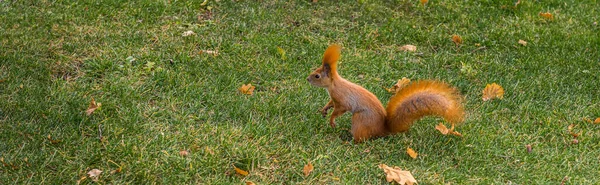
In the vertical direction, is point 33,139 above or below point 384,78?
above

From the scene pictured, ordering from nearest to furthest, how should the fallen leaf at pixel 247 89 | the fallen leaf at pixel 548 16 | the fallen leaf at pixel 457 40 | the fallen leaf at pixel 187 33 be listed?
the fallen leaf at pixel 247 89 → the fallen leaf at pixel 187 33 → the fallen leaf at pixel 457 40 → the fallen leaf at pixel 548 16

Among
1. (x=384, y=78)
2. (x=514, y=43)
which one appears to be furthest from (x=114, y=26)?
(x=514, y=43)

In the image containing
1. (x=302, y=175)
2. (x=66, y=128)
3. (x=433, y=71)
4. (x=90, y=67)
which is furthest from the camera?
(x=433, y=71)

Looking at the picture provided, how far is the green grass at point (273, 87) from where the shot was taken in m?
3.39

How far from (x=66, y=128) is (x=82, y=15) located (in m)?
1.92

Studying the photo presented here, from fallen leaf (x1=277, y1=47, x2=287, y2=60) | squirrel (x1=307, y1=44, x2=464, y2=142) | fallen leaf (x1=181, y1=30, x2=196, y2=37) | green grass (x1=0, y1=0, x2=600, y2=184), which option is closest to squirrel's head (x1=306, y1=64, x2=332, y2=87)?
squirrel (x1=307, y1=44, x2=464, y2=142)

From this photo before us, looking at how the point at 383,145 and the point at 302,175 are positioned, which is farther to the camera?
the point at 383,145

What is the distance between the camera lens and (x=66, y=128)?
3.58 metres

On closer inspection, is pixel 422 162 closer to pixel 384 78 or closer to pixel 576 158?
pixel 576 158

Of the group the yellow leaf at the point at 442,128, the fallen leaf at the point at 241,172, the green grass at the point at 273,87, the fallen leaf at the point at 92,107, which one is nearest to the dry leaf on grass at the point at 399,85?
the green grass at the point at 273,87

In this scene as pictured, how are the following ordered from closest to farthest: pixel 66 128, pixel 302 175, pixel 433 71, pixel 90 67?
1. pixel 302 175
2. pixel 66 128
3. pixel 90 67
4. pixel 433 71

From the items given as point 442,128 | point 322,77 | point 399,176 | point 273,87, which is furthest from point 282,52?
point 399,176

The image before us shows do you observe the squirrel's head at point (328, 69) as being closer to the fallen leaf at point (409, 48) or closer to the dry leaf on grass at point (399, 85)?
the dry leaf on grass at point (399, 85)

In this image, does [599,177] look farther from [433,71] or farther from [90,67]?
[90,67]
